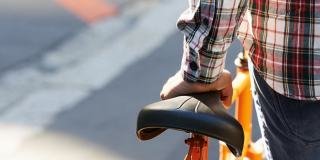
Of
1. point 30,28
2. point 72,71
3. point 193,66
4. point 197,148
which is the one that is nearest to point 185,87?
point 193,66

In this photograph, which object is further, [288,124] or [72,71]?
[72,71]

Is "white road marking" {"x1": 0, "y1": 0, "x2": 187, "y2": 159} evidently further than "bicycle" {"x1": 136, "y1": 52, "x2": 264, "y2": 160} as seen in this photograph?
Yes

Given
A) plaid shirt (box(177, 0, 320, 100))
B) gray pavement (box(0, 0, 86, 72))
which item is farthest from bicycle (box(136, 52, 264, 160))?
gray pavement (box(0, 0, 86, 72))

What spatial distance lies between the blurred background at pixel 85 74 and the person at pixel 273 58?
187 cm

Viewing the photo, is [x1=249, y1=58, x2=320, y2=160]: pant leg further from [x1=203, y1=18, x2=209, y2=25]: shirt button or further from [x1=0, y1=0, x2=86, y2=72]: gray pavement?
[x1=0, y1=0, x2=86, y2=72]: gray pavement

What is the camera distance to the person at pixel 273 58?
3.21 ft

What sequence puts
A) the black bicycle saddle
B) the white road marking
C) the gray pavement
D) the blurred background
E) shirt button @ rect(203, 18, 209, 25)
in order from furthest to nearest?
the gray pavement, the white road marking, the blurred background, shirt button @ rect(203, 18, 209, 25), the black bicycle saddle

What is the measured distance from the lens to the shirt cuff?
1013mm

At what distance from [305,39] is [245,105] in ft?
2.64

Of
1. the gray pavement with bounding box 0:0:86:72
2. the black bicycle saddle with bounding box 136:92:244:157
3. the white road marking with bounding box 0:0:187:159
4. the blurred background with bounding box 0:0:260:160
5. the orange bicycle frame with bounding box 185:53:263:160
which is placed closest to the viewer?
the black bicycle saddle with bounding box 136:92:244:157

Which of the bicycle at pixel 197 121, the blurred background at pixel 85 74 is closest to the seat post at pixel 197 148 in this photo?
the bicycle at pixel 197 121

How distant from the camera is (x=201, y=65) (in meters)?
1.02

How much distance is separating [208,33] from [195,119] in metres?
0.22

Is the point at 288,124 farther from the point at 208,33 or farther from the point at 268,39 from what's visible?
the point at 208,33
